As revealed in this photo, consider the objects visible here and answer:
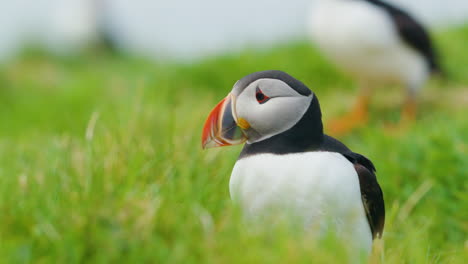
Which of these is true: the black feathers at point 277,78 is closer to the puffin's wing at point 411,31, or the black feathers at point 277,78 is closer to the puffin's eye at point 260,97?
the puffin's eye at point 260,97

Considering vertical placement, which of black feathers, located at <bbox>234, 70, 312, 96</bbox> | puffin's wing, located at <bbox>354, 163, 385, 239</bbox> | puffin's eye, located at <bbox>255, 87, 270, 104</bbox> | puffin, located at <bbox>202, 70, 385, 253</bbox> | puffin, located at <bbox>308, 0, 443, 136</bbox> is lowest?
puffin, located at <bbox>308, 0, 443, 136</bbox>

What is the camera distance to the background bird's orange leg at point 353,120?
570cm

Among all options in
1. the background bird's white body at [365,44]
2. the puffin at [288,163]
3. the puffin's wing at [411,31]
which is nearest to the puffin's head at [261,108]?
the puffin at [288,163]

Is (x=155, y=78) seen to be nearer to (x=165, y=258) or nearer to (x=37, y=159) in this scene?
(x=37, y=159)

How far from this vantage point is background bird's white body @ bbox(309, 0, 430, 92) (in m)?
5.50

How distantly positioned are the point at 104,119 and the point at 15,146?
0.72 metres

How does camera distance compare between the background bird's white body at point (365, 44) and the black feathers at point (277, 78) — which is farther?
the background bird's white body at point (365, 44)

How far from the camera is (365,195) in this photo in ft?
7.36

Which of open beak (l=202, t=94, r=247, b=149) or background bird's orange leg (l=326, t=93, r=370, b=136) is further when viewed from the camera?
background bird's orange leg (l=326, t=93, r=370, b=136)

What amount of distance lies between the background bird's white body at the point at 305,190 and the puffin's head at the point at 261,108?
0.11 meters

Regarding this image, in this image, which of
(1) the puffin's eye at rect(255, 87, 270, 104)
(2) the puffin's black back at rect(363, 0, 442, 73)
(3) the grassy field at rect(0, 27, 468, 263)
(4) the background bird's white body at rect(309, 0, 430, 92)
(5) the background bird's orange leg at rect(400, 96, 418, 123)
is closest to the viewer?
(3) the grassy field at rect(0, 27, 468, 263)

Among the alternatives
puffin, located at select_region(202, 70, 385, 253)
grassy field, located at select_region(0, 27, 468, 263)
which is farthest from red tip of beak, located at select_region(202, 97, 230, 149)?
grassy field, located at select_region(0, 27, 468, 263)

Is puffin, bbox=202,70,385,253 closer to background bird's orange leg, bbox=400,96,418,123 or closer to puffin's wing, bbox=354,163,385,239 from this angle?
puffin's wing, bbox=354,163,385,239

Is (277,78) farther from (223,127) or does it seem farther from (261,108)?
(223,127)
